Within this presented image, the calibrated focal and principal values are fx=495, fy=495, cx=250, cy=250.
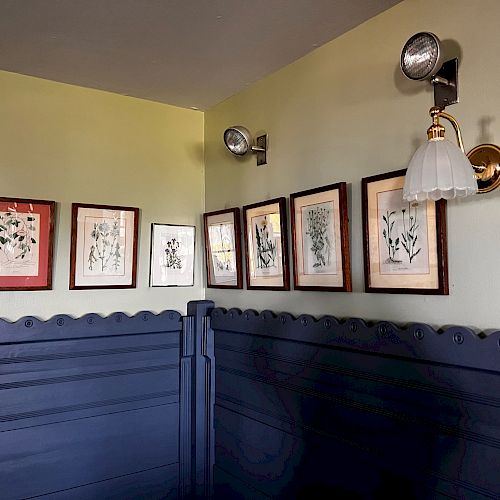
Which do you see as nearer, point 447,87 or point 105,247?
point 447,87

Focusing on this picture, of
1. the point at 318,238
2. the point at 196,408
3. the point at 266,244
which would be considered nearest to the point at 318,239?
the point at 318,238

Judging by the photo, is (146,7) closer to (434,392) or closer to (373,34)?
(373,34)

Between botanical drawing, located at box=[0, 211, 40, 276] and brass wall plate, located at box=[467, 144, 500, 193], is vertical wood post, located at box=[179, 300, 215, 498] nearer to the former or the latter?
botanical drawing, located at box=[0, 211, 40, 276]

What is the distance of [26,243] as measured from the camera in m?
2.18

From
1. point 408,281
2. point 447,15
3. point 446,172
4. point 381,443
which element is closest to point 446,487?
point 381,443

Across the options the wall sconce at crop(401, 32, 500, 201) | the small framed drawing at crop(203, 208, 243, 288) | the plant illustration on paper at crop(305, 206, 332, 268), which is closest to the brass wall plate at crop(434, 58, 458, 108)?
the wall sconce at crop(401, 32, 500, 201)

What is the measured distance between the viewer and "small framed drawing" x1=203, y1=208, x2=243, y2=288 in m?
2.45

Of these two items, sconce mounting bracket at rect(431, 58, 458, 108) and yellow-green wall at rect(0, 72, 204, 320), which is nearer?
sconce mounting bracket at rect(431, 58, 458, 108)

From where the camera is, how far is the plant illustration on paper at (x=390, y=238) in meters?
1.67

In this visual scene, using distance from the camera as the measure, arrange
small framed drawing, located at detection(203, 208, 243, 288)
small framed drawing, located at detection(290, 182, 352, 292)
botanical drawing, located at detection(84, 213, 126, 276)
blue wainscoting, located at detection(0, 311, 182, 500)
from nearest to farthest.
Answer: small framed drawing, located at detection(290, 182, 352, 292)
blue wainscoting, located at detection(0, 311, 182, 500)
botanical drawing, located at detection(84, 213, 126, 276)
small framed drawing, located at detection(203, 208, 243, 288)

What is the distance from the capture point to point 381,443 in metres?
1.67

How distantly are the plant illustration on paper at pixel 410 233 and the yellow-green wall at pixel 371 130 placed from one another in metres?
0.12

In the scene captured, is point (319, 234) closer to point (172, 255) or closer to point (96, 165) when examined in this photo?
point (172, 255)

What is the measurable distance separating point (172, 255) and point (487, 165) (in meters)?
1.63
